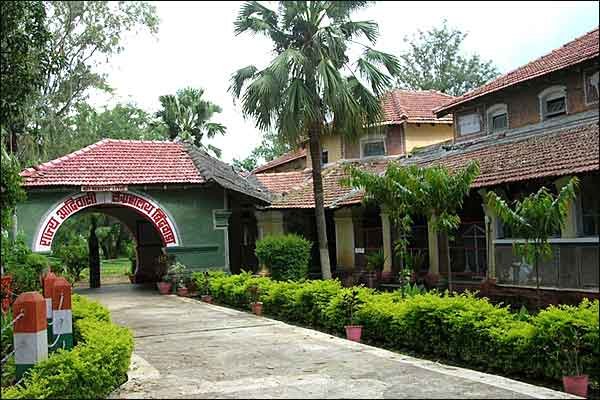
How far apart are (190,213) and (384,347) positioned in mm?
11796

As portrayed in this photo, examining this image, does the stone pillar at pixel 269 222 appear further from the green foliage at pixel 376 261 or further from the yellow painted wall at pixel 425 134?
the yellow painted wall at pixel 425 134

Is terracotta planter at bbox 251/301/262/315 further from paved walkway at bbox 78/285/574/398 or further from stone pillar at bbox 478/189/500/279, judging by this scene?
stone pillar at bbox 478/189/500/279

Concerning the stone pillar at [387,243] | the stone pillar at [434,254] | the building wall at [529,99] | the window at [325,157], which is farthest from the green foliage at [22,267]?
the building wall at [529,99]

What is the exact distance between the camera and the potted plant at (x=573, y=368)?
25.8 ft

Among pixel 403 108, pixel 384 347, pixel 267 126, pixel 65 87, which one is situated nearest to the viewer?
pixel 384 347

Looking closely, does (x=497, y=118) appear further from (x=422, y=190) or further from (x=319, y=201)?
(x=422, y=190)

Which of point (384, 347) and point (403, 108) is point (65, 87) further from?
point (384, 347)

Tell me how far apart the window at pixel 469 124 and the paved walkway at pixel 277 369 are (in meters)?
10.3

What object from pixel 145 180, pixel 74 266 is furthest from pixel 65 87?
pixel 145 180

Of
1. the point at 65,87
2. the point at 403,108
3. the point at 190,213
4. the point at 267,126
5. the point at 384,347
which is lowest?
the point at 384,347

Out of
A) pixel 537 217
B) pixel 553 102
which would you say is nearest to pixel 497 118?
pixel 553 102

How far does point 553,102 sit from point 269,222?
10.6m

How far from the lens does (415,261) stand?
19125mm

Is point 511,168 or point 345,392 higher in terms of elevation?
point 511,168
